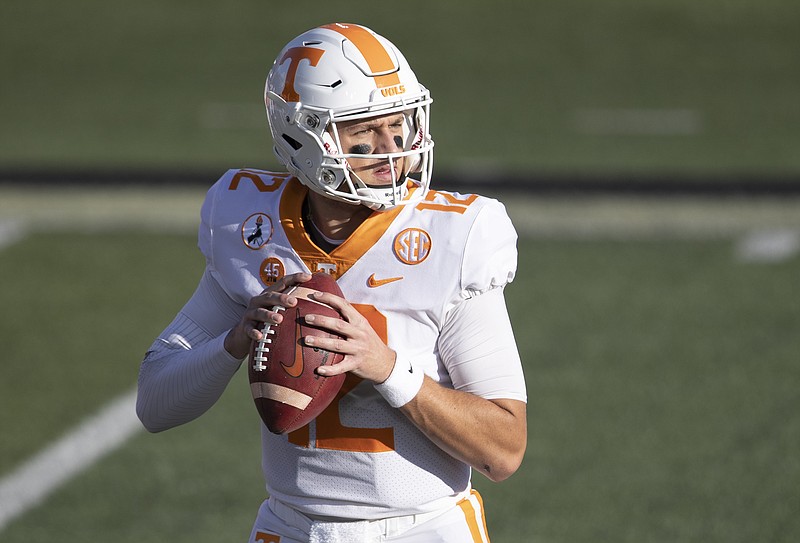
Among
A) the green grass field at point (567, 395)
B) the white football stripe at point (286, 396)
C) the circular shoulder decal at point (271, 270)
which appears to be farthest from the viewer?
the green grass field at point (567, 395)

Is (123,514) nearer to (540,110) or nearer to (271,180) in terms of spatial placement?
(271,180)

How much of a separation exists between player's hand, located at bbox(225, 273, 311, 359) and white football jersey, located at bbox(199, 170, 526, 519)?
0.59 ft

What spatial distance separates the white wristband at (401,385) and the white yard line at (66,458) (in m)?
3.23

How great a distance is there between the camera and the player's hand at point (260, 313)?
8.55ft

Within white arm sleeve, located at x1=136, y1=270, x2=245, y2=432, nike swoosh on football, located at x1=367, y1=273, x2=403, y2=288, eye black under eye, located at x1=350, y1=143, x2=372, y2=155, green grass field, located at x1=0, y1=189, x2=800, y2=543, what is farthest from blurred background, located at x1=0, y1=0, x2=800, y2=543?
eye black under eye, located at x1=350, y1=143, x2=372, y2=155

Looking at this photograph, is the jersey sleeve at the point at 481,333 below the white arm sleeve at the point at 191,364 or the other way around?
the other way around

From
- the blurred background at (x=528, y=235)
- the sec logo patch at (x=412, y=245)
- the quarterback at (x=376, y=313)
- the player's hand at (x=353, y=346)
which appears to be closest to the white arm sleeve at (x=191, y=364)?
the quarterback at (x=376, y=313)

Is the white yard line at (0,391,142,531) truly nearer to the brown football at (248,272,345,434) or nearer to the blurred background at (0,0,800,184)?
the brown football at (248,272,345,434)

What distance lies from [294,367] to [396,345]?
25 centimetres

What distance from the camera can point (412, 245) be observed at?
2.81 m

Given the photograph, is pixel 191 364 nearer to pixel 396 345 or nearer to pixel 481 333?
pixel 396 345

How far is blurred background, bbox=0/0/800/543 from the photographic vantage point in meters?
5.59

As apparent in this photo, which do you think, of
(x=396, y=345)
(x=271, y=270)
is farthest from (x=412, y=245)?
(x=271, y=270)

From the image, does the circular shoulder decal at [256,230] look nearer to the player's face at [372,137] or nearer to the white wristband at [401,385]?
the player's face at [372,137]
